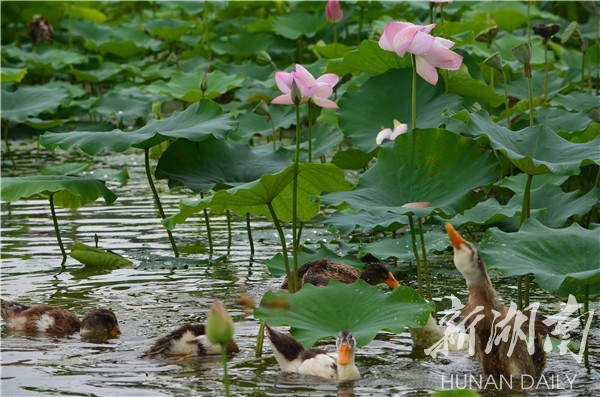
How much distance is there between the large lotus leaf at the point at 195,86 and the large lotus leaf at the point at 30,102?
2.45 feet

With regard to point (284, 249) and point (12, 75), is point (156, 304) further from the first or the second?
point (12, 75)

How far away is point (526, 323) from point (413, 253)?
49.3 inches

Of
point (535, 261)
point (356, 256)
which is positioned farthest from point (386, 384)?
point (356, 256)

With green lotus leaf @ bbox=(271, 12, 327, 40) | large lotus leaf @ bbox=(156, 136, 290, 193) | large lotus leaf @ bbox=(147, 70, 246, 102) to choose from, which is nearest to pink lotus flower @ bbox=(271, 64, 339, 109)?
large lotus leaf @ bbox=(156, 136, 290, 193)

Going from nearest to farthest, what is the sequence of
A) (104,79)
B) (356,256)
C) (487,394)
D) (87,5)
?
(487,394), (356,256), (104,79), (87,5)

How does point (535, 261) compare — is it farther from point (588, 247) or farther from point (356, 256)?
point (356, 256)

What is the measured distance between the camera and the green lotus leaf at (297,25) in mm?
11305

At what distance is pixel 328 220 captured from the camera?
503 centimetres

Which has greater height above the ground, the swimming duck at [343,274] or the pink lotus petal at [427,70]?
the pink lotus petal at [427,70]

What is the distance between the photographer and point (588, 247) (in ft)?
14.2

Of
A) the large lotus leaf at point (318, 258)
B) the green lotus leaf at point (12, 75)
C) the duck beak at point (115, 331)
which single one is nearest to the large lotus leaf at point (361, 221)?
the large lotus leaf at point (318, 258)

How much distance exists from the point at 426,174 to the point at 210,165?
1.21 m

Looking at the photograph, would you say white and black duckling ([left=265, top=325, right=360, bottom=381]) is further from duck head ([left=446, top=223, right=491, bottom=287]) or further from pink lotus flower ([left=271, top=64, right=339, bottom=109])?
pink lotus flower ([left=271, top=64, right=339, bottom=109])

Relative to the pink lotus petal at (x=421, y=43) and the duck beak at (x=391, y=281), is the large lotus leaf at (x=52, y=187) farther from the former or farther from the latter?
the pink lotus petal at (x=421, y=43)
